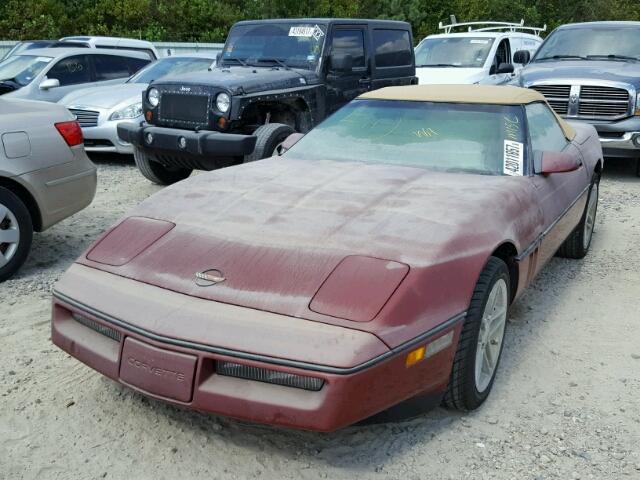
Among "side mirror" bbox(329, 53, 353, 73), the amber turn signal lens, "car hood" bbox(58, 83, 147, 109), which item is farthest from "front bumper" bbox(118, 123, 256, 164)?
the amber turn signal lens

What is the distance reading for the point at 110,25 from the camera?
25.5m

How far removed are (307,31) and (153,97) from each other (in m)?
1.95

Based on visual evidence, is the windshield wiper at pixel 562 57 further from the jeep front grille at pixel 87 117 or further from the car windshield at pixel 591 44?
the jeep front grille at pixel 87 117

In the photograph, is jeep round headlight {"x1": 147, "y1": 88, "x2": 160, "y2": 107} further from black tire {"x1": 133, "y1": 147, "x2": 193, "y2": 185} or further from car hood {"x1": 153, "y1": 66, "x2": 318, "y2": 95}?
black tire {"x1": 133, "y1": 147, "x2": 193, "y2": 185}

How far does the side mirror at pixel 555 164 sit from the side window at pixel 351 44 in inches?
180

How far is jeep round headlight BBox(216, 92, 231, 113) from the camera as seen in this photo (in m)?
6.99

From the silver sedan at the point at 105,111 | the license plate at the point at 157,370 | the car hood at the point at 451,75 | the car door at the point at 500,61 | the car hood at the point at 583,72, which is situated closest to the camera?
the license plate at the point at 157,370

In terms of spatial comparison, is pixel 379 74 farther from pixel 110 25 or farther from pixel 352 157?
pixel 110 25

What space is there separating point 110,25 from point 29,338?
78.1 feet

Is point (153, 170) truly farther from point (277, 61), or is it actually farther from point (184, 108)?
point (277, 61)

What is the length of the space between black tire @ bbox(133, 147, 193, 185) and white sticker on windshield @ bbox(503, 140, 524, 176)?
4.53 metres

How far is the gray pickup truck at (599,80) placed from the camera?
327 inches

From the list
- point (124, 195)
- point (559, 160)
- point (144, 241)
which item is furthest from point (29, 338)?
point (124, 195)

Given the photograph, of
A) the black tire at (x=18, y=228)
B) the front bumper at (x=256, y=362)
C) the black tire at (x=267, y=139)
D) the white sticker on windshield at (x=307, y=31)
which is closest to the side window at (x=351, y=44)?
the white sticker on windshield at (x=307, y=31)
